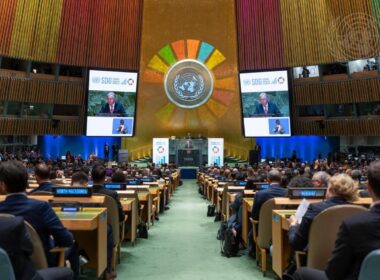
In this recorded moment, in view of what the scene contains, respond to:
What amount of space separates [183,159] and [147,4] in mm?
10699

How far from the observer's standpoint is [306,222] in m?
2.92

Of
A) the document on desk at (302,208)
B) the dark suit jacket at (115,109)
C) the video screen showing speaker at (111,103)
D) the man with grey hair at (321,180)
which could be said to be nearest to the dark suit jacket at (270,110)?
the video screen showing speaker at (111,103)

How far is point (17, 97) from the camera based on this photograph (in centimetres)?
1953

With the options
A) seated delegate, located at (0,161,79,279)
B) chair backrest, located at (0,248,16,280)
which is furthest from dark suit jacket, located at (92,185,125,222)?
chair backrest, located at (0,248,16,280)

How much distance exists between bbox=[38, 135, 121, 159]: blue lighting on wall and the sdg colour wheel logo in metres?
4.74

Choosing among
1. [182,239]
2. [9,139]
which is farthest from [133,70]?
[182,239]

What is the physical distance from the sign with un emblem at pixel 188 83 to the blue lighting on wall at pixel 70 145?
18.9ft

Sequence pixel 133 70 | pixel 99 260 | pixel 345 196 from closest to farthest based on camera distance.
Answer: pixel 345 196 → pixel 99 260 → pixel 133 70

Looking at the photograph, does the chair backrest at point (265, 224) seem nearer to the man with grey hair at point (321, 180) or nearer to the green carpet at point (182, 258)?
the green carpet at point (182, 258)

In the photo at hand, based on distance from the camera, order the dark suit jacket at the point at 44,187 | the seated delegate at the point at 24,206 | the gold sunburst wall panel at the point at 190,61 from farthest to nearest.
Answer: the gold sunburst wall panel at the point at 190,61 < the dark suit jacket at the point at 44,187 < the seated delegate at the point at 24,206

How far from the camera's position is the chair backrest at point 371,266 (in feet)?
6.18

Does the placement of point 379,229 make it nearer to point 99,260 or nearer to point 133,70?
point 99,260

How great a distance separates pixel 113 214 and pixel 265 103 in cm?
1617

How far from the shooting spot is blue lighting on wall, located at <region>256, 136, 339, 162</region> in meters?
22.8
